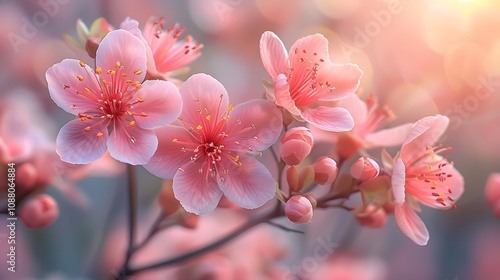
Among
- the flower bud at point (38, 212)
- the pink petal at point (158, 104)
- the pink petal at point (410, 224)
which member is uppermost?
the pink petal at point (158, 104)

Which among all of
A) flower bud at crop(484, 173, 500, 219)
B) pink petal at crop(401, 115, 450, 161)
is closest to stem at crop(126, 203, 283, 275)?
pink petal at crop(401, 115, 450, 161)

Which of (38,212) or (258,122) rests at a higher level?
(258,122)

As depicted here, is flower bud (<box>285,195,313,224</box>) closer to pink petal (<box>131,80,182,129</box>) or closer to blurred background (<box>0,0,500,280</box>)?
pink petal (<box>131,80,182,129</box>)

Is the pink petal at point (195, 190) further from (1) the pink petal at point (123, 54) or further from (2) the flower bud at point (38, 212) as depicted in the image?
(2) the flower bud at point (38, 212)

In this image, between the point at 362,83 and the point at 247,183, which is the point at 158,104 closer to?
the point at 247,183

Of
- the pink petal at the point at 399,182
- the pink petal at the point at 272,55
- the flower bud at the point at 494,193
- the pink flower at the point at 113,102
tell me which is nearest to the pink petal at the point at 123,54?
the pink flower at the point at 113,102

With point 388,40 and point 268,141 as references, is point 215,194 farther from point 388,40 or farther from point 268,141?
point 388,40

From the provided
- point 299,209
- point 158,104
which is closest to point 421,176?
point 299,209

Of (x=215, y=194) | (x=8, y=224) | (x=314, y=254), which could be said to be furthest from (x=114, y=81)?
(x=314, y=254)
